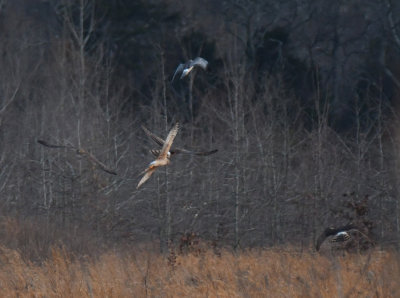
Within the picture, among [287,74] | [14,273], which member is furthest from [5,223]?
[287,74]

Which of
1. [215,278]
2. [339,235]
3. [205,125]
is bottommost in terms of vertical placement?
[205,125]

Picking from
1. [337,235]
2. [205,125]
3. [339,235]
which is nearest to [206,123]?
[205,125]

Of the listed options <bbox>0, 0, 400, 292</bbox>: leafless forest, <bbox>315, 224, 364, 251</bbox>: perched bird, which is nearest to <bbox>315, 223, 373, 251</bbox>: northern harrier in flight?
<bbox>315, 224, 364, 251</bbox>: perched bird

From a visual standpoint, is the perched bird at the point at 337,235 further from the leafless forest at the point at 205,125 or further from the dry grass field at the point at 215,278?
the leafless forest at the point at 205,125

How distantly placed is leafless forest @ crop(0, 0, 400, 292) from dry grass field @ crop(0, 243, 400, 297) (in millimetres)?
3054

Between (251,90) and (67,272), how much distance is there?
9922 millimetres

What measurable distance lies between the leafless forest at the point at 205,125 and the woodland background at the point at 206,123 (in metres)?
0.05

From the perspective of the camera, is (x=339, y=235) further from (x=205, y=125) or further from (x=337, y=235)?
(x=205, y=125)

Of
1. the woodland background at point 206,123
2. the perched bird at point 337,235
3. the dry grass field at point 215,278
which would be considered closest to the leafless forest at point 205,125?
the woodland background at point 206,123

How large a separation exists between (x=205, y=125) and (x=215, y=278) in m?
11.9

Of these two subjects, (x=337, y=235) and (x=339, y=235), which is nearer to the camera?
(x=339, y=235)

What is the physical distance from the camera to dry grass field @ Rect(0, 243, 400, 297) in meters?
9.66

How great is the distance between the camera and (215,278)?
11133 mm

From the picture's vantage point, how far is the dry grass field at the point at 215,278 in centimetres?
966
